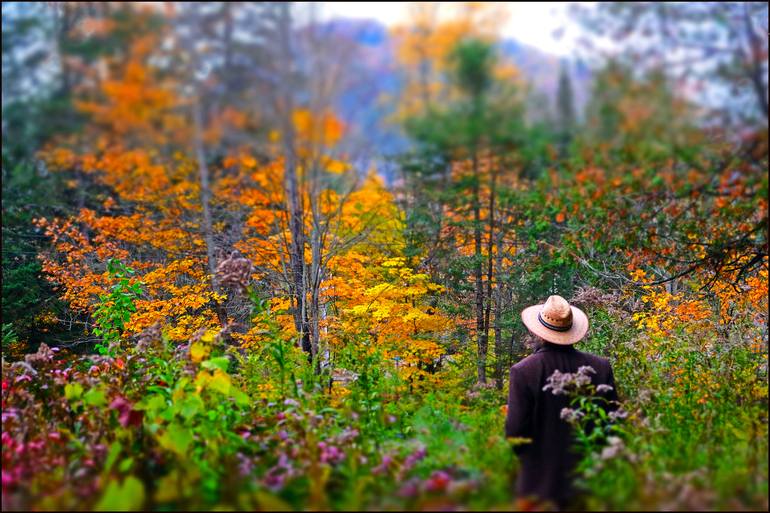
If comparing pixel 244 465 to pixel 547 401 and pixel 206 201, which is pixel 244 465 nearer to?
pixel 547 401

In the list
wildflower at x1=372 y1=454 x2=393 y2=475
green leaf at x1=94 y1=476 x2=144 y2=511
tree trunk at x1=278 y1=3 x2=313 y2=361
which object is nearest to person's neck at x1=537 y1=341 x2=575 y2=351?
wildflower at x1=372 y1=454 x2=393 y2=475

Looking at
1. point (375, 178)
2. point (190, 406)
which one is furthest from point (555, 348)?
point (375, 178)

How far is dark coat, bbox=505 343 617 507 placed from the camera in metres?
2.98

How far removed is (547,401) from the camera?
10.8 ft

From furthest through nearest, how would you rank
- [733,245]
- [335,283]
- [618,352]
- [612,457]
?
[335,283]
[618,352]
[733,245]
[612,457]

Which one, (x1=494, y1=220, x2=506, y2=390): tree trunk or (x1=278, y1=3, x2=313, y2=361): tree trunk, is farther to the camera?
(x1=494, y1=220, x2=506, y2=390): tree trunk

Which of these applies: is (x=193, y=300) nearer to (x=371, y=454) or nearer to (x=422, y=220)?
(x=422, y=220)

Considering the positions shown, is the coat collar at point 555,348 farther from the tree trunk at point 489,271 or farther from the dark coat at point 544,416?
the tree trunk at point 489,271

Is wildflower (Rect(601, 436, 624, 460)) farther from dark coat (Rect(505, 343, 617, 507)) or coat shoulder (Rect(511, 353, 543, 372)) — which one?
coat shoulder (Rect(511, 353, 543, 372))

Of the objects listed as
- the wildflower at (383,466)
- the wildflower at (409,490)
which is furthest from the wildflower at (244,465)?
the wildflower at (409,490)

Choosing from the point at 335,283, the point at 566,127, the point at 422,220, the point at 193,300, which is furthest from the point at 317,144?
the point at 422,220

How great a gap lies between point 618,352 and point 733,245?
2.73 m

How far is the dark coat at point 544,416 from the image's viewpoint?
2.98 m

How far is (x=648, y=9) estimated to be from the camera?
3.31 meters
